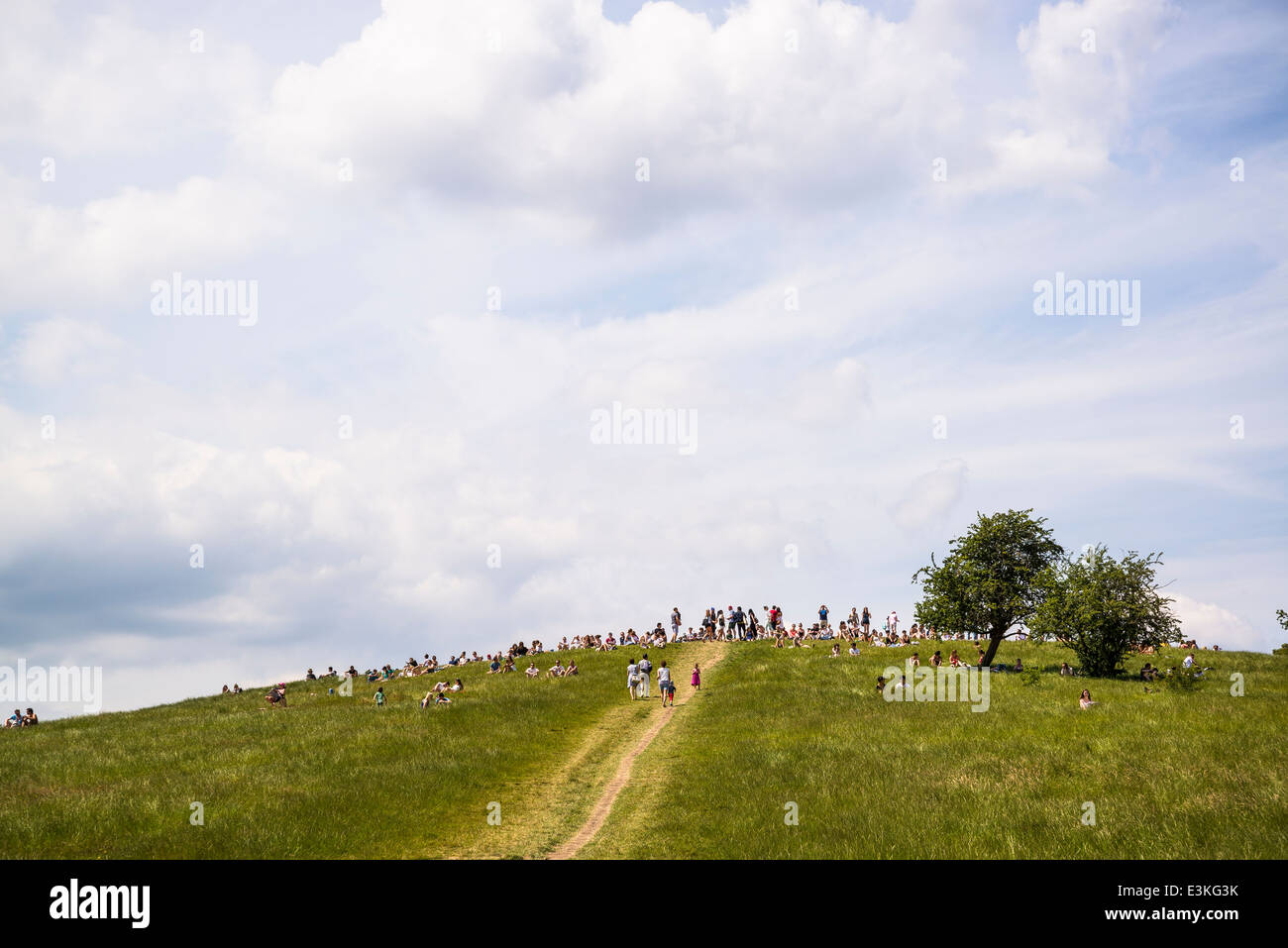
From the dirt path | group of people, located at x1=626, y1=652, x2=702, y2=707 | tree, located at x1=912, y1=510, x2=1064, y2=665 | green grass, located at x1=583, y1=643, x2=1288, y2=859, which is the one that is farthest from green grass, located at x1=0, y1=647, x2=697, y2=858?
tree, located at x1=912, y1=510, x2=1064, y2=665

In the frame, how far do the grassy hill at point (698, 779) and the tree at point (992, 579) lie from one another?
10690 millimetres

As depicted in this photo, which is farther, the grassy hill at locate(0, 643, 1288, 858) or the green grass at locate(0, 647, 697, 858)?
the green grass at locate(0, 647, 697, 858)

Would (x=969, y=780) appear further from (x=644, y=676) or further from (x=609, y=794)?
(x=644, y=676)

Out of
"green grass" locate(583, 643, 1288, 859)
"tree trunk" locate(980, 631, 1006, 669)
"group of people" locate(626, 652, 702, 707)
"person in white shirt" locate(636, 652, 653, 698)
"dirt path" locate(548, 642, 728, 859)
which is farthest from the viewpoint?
"tree trunk" locate(980, 631, 1006, 669)

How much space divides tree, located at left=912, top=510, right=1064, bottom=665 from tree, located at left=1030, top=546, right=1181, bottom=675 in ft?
9.48

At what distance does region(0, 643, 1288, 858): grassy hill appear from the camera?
602 inches

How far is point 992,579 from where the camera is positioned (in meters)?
46.7

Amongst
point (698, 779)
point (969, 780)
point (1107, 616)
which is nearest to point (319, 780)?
point (698, 779)

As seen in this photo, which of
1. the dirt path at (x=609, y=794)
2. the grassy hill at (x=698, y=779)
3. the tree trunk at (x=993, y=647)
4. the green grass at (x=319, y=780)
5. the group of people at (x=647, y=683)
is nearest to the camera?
the grassy hill at (x=698, y=779)

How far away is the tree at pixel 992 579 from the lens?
4638 centimetres

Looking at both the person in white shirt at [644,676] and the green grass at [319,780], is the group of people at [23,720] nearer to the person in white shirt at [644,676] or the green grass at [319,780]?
the green grass at [319,780]

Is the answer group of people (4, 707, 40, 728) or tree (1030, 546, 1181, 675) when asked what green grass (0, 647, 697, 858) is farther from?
tree (1030, 546, 1181, 675)

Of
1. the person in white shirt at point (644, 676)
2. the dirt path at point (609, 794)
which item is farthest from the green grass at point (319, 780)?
the person in white shirt at point (644, 676)
